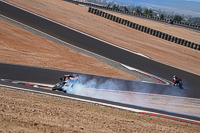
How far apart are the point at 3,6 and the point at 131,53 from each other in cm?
1949

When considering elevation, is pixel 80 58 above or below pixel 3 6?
below

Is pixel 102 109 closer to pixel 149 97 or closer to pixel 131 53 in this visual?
pixel 149 97

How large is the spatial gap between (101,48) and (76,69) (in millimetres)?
7058

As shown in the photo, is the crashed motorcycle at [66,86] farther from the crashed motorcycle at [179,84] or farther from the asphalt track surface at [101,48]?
the crashed motorcycle at [179,84]

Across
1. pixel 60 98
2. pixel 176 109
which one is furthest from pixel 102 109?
pixel 176 109

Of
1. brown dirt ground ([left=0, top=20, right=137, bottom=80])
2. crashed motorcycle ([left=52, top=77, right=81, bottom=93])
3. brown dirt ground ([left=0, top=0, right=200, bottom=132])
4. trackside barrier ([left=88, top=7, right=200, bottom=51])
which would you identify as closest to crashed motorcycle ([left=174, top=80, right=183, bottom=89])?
brown dirt ground ([left=0, top=20, right=137, bottom=80])

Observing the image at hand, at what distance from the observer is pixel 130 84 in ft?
56.7

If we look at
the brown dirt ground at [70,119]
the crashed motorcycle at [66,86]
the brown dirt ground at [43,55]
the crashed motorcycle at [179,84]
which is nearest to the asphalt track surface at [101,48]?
the crashed motorcycle at [179,84]

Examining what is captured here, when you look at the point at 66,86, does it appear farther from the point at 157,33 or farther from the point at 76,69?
the point at 157,33

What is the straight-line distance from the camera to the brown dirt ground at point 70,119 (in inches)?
311

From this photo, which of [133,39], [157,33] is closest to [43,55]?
[133,39]

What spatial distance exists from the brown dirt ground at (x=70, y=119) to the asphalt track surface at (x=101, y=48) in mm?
5648

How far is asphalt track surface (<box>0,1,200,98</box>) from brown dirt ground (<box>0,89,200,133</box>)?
565cm

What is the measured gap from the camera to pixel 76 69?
1938cm
